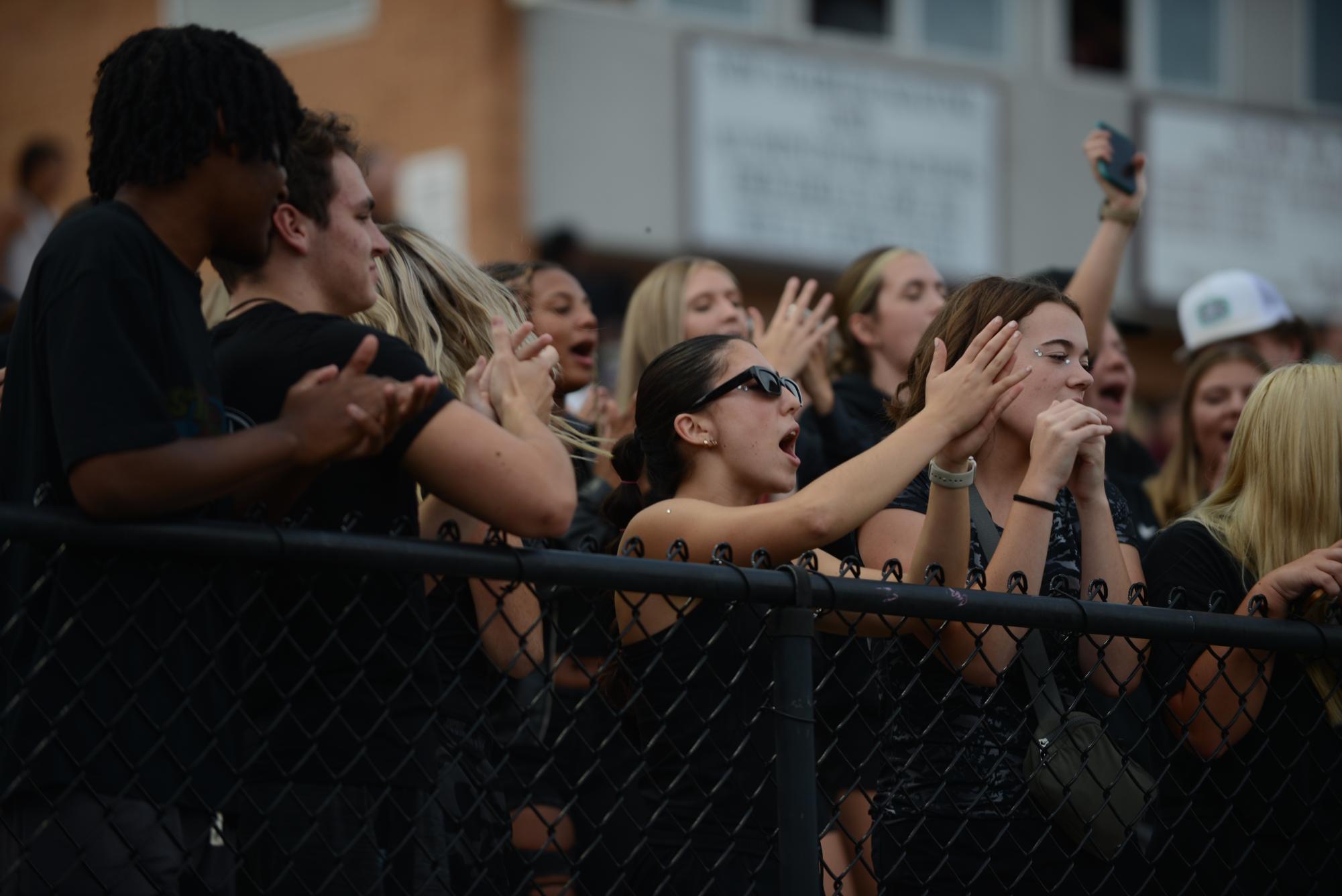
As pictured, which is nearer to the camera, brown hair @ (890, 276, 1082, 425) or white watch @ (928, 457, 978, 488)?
white watch @ (928, 457, 978, 488)

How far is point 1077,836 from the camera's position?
3.38 meters

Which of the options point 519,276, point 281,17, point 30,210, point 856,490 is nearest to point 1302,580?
point 856,490

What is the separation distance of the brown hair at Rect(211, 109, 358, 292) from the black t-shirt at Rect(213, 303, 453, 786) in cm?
12

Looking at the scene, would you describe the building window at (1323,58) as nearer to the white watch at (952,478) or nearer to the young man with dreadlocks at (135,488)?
the white watch at (952,478)

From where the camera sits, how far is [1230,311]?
20.8 ft

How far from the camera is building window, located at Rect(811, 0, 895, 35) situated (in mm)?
13961

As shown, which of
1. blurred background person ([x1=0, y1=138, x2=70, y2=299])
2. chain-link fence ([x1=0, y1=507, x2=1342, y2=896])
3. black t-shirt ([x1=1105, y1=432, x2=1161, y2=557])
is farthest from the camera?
blurred background person ([x1=0, y1=138, x2=70, y2=299])

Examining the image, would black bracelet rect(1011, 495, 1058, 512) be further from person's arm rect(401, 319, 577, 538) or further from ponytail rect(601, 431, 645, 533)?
person's arm rect(401, 319, 577, 538)

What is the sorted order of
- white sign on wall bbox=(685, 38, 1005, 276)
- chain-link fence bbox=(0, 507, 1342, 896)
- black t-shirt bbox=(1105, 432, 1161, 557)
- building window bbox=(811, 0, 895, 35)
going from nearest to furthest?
chain-link fence bbox=(0, 507, 1342, 896) → black t-shirt bbox=(1105, 432, 1161, 557) → white sign on wall bbox=(685, 38, 1005, 276) → building window bbox=(811, 0, 895, 35)

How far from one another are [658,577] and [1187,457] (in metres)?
3.58

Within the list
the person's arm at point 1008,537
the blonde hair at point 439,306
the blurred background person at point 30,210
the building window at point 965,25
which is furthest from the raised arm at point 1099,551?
the building window at point 965,25

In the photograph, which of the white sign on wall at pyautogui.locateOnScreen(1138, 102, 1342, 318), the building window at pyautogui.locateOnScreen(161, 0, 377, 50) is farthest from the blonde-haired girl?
the white sign on wall at pyautogui.locateOnScreen(1138, 102, 1342, 318)

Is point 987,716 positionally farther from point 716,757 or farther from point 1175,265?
point 1175,265

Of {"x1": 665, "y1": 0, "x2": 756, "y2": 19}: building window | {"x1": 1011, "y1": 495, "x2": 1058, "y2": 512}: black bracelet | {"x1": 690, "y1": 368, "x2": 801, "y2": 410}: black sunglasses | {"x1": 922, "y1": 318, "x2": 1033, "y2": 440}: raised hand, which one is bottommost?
{"x1": 1011, "y1": 495, "x2": 1058, "y2": 512}: black bracelet
